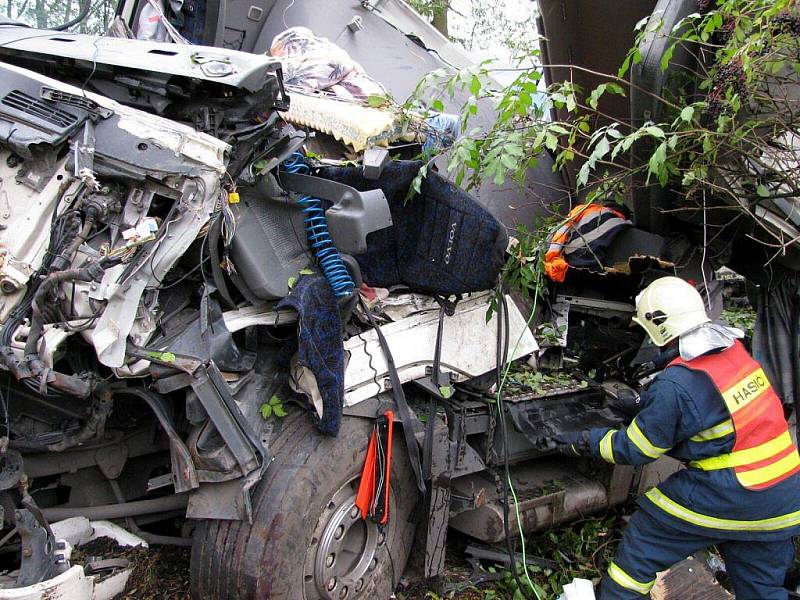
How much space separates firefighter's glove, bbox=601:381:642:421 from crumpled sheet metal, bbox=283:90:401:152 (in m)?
1.92

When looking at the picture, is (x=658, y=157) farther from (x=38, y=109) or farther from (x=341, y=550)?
(x=38, y=109)

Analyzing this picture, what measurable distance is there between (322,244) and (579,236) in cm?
191

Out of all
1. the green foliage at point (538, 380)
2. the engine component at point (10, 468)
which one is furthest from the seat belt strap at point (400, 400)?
the engine component at point (10, 468)

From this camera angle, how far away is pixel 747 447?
10.3ft

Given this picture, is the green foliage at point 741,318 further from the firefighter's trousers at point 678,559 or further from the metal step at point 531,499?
the firefighter's trousers at point 678,559

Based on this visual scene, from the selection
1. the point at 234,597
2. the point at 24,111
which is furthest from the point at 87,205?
the point at 234,597

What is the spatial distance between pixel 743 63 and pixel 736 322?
13.4 feet

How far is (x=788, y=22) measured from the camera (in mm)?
2629

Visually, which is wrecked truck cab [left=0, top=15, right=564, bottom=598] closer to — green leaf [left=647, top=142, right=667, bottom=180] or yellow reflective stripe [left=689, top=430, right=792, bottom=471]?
green leaf [left=647, top=142, right=667, bottom=180]

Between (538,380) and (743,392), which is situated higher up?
(743,392)

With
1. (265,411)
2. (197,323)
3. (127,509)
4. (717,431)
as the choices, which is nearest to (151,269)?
(197,323)

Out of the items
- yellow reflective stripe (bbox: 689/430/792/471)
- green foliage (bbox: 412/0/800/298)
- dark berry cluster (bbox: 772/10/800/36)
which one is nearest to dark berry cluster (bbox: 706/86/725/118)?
green foliage (bbox: 412/0/800/298)

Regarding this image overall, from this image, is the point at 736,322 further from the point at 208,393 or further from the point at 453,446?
the point at 208,393

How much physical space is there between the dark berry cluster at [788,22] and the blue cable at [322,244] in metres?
1.91
